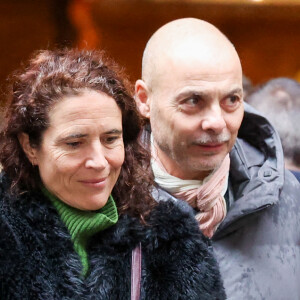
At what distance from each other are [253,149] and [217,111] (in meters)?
0.33

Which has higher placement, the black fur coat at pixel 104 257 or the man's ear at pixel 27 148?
the man's ear at pixel 27 148

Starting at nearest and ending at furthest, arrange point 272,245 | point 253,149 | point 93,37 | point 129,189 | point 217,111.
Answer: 1. point 129,189
2. point 217,111
3. point 272,245
4. point 253,149
5. point 93,37

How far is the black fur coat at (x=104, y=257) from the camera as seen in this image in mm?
1225

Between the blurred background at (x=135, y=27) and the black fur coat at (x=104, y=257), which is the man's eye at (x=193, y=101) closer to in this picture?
the black fur coat at (x=104, y=257)

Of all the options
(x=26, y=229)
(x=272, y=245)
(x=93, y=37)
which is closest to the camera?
(x=26, y=229)

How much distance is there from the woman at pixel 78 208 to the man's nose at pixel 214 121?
0.25 m

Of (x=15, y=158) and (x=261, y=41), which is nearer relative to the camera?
(x=15, y=158)

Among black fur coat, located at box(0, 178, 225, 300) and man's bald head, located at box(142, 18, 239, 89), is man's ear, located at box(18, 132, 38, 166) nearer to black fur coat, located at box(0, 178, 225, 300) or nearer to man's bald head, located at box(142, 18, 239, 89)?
black fur coat, located at box(0, 178, 225, 300)

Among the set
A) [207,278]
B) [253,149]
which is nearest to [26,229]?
[207,278]

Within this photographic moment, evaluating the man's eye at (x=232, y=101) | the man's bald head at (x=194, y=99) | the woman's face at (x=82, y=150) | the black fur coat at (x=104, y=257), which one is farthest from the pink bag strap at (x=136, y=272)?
the man's eye at (x=232, y=101)

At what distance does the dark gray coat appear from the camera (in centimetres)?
167

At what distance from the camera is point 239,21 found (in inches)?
96.3

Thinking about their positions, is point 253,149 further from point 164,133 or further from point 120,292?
point 120,292

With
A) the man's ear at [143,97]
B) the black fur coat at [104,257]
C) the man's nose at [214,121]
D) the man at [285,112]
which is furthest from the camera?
the man at [285,112]
